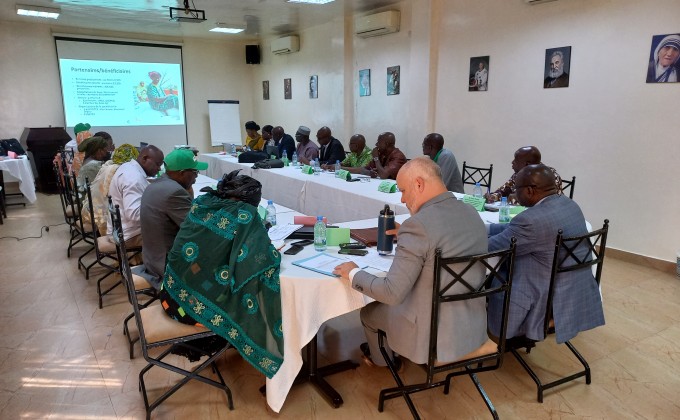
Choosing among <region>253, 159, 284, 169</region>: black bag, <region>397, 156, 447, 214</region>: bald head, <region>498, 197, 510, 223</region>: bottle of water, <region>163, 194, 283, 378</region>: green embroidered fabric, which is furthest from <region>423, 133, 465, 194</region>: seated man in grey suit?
<region>163, 194, 283, 378</region>: green embroidered fabric

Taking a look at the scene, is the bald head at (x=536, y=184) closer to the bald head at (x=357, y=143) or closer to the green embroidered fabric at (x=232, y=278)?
the green embroidered fabric at (x=232, y=278)

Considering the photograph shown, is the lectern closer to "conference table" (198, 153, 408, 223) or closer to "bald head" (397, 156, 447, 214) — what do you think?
"conference table" (198, 153, 408, 223)

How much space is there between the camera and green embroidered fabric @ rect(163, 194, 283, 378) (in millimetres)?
1901

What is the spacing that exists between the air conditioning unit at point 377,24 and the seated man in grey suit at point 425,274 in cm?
509

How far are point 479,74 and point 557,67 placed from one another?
1.02m

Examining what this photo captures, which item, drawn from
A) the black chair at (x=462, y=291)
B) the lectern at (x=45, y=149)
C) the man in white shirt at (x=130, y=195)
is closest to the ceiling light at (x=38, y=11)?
the lectern at (x=45, y=149)

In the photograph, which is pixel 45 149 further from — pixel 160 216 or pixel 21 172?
pixel 160 216

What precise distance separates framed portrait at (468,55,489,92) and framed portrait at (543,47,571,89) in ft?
2.55

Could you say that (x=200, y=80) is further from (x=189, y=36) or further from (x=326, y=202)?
(x=326, y=202)

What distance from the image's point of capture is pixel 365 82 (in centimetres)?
735

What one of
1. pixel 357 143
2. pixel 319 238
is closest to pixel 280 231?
pixel 319 238

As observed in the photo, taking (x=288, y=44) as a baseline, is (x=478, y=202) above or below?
below

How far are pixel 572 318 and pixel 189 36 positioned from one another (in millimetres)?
9515

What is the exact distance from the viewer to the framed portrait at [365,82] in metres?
7.27
